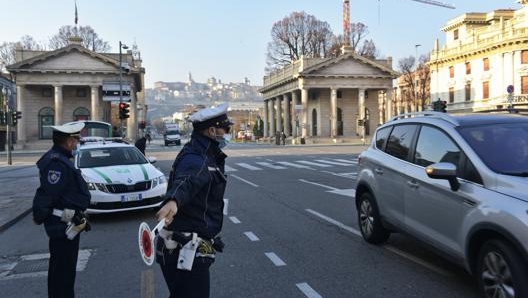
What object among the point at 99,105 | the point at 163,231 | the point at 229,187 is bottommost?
the point at 229,187

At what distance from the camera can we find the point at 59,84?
62219mm

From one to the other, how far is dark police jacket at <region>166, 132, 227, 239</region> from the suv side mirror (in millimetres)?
2253

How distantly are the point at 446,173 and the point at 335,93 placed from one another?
6679cm

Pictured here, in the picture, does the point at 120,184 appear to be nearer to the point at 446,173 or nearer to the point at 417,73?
the point at 446,173

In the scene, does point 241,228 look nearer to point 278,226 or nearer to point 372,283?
point 278,226

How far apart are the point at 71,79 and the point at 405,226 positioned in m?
63.0

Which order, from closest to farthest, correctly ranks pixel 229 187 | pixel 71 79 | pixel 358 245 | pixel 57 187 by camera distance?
pixel 57 187 < pixel 358 245 < pixel 229 187 < pixel 71 79

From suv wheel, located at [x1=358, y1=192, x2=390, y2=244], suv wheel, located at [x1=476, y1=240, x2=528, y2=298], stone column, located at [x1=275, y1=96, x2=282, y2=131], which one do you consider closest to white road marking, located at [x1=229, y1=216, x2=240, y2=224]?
suv wheel, located at [x1=358, y1=192, x2=390, y2=244]

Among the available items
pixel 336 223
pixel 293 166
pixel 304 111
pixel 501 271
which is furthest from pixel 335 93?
pixel 501 271

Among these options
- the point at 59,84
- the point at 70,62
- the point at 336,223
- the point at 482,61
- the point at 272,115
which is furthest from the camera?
the point at 272,115

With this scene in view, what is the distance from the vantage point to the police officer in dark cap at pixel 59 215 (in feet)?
14.0

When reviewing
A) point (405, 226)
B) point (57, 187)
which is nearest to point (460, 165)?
point (405, 226)

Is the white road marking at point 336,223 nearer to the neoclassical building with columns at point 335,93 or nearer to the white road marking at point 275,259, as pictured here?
the white road marking at point 275,259

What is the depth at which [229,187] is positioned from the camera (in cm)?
1529
